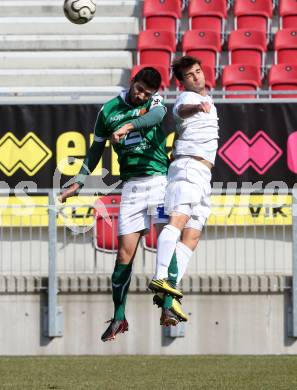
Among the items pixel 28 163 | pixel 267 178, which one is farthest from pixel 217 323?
pixel 28 163

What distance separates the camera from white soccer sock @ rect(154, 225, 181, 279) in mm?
7578

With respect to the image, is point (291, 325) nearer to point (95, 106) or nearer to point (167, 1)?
point (95, 106)

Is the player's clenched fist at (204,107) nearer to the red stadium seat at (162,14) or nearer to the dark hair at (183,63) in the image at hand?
the dark hair at (183,63)

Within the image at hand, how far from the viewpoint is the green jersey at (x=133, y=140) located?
26.6 ft

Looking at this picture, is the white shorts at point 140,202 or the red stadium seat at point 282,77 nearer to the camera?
the white shorts at point 140,202

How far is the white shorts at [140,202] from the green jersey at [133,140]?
7 centimetres

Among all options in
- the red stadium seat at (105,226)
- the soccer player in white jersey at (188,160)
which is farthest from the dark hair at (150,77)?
the red stadium seat at (105,226)

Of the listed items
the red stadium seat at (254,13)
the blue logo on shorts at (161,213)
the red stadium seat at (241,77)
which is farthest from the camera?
the red stadium seat at (254,13)

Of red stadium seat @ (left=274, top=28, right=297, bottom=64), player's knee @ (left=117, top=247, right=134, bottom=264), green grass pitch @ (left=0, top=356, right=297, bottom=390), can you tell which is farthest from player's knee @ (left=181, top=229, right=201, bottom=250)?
red stadium seat @ (left=274, top=28, right=297, bottom=64)

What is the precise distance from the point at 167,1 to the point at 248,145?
5598mm

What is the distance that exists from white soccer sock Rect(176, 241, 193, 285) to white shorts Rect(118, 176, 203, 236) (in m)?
0.34

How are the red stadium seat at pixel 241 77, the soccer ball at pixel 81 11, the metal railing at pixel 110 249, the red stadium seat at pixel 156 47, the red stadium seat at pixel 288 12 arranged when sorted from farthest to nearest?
the red stadium seat at pixel 288 12
the red stadium seat at pixel 156 47
the red stadium seat at pixel 241 77
the metal railing at pixel 110 249
the soccer ball at pixel 81 11

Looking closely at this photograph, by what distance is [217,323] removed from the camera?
1158 cm

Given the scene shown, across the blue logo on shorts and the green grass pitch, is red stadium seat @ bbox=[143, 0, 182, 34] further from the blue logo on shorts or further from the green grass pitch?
the blue logo on shorts
